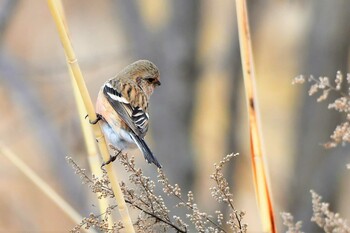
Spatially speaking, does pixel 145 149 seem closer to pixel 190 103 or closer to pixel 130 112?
pixel 130 112

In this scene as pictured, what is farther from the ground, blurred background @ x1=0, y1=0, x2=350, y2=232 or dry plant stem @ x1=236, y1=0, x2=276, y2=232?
blurred background @ x1=0, y1=0, x2=350, y2=232

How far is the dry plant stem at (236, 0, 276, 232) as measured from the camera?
1398mm

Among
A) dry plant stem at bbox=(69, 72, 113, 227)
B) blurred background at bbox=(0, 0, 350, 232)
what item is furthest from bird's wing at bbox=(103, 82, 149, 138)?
blurred background at bbox=(0, 0, 350, 232)

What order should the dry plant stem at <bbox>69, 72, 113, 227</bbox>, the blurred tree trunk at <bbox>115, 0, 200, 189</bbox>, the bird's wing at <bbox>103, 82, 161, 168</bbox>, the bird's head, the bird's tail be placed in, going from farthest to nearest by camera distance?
the blurred tree trunk at <bbox>115, 0, 200, 189</bbox> → the bird's head → the bird's wing at <bbox>103, 82, 161, 168</bbox> → the bird's tail → the dry plant stem at <bbox>69, 72, 113, 227</bbox>

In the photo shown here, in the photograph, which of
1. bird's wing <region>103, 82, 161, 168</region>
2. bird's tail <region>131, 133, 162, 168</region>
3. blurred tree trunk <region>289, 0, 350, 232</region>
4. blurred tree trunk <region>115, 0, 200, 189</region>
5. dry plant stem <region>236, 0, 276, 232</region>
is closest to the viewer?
dry plant stem <region>236, 0, 276, 232</region>

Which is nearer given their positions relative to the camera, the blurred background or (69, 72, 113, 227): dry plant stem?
(69, 72, 113, 227): dry plant stem

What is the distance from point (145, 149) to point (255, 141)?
635mm

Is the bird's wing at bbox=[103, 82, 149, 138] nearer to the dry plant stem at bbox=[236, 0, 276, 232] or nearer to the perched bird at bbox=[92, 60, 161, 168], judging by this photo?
the perched bird at bbox=[92, 60, 161, 168]

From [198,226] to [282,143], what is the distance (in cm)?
457

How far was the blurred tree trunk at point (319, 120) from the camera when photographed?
13.5 feet

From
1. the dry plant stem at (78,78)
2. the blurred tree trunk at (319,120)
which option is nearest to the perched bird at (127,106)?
the dry plant stem at (78,78)

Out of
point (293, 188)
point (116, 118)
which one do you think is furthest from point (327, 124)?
point (116, 118)

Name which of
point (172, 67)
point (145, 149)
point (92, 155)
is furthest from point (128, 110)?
point (172, 67)

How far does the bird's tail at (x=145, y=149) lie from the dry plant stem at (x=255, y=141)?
1.19 feet
